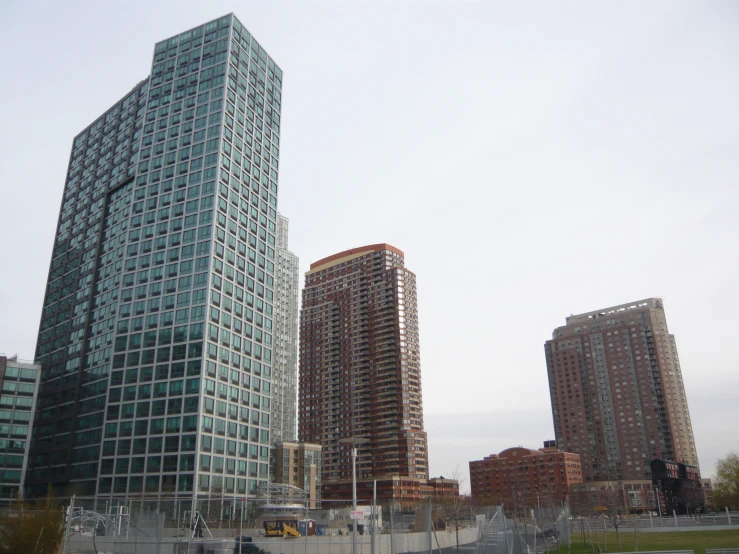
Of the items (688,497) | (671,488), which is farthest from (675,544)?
(671,488)

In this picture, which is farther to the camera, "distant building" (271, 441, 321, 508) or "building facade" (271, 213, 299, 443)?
"building facade" (271, 213, 299, 443)

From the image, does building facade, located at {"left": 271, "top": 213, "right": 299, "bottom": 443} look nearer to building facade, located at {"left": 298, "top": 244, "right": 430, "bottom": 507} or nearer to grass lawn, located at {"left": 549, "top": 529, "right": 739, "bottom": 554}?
A: building facade, located at {"left": 298, "top": 244, "right": 430, "bottom": 507}

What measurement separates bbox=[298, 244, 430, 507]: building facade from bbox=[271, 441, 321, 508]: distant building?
20626 mm

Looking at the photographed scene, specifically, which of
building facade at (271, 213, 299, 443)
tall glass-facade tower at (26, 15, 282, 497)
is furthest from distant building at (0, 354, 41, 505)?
building facade at (271, 213, 299, 443)

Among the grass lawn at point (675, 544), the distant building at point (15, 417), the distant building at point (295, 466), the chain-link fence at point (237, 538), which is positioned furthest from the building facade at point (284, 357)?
the grass lawn at point (675, 544)

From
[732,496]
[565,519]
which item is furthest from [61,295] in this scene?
[732,496]

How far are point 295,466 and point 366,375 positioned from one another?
40.3 m

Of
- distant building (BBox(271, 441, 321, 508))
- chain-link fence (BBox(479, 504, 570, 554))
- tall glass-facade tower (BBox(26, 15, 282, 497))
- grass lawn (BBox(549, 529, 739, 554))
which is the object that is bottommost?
grass lawn (BBox(549, 529, 739, 554))

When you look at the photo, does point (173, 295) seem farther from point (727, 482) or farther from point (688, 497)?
point (688, 497)

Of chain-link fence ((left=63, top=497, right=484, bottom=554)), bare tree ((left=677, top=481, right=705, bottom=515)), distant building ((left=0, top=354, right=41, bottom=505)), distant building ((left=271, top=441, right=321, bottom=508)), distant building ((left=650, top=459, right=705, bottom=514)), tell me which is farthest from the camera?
distant building ((left=650, top=459, right=705, bottom=514))

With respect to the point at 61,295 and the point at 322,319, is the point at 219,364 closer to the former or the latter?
the point at 61,295

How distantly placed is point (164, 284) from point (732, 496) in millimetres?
104256

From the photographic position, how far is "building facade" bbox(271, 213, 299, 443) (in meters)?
184

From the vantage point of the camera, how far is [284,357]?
19100cm
